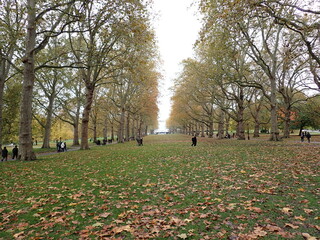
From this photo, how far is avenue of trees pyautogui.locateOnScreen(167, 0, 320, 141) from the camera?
39.7 feet

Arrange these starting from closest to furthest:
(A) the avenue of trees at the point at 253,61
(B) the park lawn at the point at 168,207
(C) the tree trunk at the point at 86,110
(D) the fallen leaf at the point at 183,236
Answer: (D) the fallen leaf at the point at 183,236, (B) the park lawn at the point at 168,207, (A) the avenue of trees at the point at 253,61, (C) the tree trunk at the point at 86,110

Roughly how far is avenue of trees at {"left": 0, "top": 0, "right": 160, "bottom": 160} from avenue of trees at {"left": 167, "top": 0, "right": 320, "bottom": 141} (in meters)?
6.31

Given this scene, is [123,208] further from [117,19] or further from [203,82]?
[203,82]

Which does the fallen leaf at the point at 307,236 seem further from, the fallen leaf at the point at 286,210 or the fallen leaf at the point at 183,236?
the fallen leaf at the point at 183,236

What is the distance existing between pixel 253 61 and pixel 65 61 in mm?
29841

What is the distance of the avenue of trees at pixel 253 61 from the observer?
39.7ft

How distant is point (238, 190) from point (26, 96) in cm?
1513

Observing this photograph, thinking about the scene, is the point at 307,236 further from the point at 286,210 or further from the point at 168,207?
the point at 168,207

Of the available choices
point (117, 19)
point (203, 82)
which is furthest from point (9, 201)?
point (203, 82)

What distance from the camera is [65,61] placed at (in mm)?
17844

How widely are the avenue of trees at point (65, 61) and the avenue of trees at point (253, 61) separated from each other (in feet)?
20.7

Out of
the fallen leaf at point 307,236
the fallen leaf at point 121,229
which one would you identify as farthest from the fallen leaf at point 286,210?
the fallen leaf at point 121,229

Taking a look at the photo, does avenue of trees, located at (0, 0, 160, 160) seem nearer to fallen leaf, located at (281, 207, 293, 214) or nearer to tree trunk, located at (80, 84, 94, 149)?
tree trunk, located at (80, 84, 94, 149)

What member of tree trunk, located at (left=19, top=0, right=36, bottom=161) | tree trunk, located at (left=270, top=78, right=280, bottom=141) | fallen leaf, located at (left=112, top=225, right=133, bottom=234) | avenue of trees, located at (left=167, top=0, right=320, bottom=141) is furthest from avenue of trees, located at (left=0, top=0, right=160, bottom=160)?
tree trunk, located at (left=270, top=78, right=280, bottom=141)
